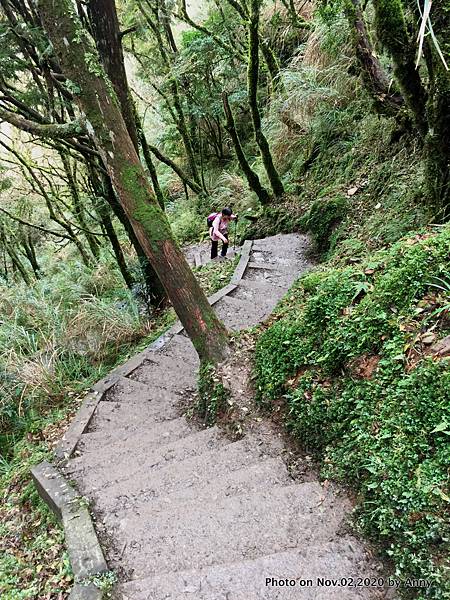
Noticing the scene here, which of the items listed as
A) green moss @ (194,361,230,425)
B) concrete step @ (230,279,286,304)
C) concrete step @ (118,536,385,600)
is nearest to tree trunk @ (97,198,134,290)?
concrete step @ (230,279,286,304)

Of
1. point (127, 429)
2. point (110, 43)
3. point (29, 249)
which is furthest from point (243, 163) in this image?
point (29, 249)

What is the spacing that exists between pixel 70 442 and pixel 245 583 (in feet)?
7.81

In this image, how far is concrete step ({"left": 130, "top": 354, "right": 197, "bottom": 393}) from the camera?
4.66 meters

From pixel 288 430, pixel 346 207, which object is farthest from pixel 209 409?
pixel 346 207

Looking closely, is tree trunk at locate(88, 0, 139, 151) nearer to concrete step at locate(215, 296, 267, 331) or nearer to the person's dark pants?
concrete step at locate(215, 296, 267, 331)

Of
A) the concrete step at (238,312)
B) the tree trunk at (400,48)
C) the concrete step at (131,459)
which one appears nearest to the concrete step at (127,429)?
the concrete step at (131,459)

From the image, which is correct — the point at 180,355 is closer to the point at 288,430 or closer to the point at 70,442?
the point at 70,442

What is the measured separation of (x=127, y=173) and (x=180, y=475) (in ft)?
8.00

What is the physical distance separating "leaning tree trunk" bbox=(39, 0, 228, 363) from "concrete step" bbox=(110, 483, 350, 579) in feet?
5.25

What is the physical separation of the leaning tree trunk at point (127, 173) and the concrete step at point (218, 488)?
129cm

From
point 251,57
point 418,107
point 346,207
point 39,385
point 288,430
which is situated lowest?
point 288,430

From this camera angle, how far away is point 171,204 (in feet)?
44.7

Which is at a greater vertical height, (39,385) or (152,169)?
(152,169)

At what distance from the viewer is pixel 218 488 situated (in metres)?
2.71
